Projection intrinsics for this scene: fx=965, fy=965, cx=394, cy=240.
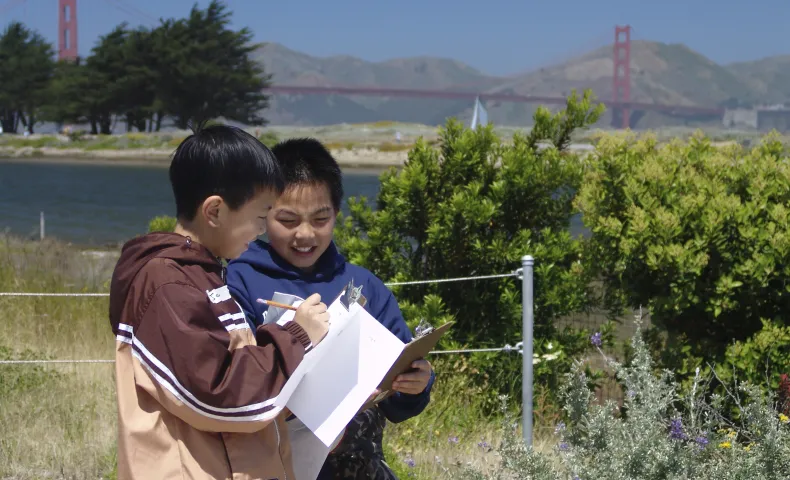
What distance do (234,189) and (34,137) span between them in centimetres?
7879

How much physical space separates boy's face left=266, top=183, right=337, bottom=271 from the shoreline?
54656 millimetres

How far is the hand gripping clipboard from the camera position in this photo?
211 cm

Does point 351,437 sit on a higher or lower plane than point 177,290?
lower

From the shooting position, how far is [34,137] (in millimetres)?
75250

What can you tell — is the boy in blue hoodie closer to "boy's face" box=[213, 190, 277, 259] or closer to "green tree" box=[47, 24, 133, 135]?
"boy's face" box=[213, 190, 277, 259]

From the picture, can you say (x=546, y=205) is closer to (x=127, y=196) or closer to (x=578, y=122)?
(x=578, y=122)

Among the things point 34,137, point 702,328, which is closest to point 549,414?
point 702,328

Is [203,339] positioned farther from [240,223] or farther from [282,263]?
[282,263]

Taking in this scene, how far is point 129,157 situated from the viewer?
6412 cm

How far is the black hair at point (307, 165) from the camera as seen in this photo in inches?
100

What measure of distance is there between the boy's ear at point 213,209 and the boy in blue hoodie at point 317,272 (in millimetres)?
445

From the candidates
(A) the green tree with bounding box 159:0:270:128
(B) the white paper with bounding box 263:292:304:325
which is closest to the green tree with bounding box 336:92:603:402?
(B) the white paper with bounding box 263:292:304:325

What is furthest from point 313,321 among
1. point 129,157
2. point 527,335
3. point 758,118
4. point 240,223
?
point 758,118

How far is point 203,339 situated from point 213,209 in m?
0.30
